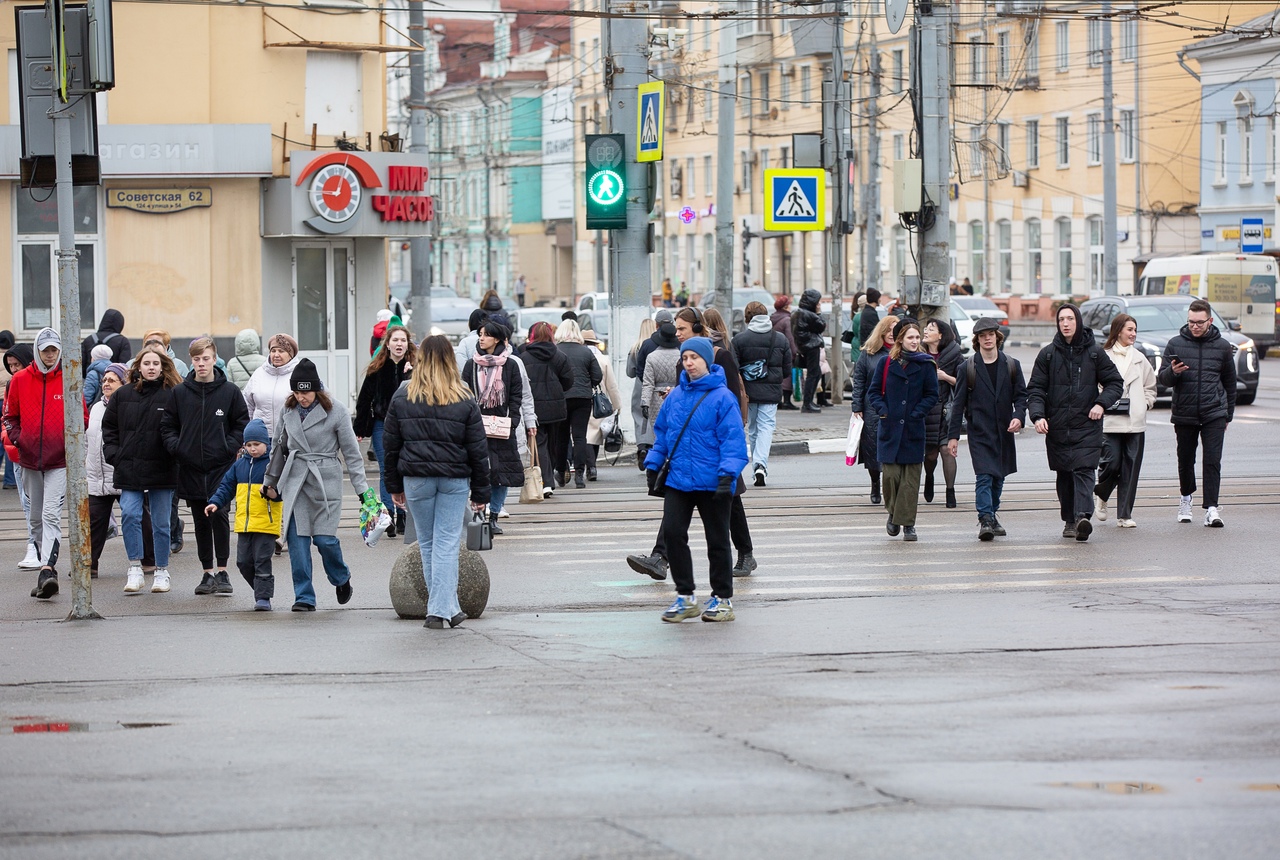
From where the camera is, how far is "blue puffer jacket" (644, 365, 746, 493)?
35.5ft

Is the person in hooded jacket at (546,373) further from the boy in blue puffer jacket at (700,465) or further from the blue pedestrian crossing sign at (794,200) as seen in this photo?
the blue pedestrian crossing sign at (794,200)

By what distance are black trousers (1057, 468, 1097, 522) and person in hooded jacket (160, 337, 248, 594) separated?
6114mm

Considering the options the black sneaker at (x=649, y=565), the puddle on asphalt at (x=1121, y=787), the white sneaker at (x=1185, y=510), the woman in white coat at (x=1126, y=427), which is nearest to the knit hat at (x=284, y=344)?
the black sneaker at (x=649, y=565)

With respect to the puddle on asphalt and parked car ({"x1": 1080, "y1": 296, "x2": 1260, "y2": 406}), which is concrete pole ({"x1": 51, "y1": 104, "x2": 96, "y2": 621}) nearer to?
the puddle on asphalt

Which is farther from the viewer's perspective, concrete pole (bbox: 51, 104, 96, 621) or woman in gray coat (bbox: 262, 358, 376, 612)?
woman in gray coat (bbox: 262, 358, 376, 612)

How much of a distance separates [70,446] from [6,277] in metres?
14.8

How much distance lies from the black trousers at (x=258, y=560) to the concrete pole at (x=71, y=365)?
→ 0.93m

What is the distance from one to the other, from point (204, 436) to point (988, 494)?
5857 millimetres

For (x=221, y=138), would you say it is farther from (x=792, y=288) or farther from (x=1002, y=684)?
(x=792, y=288)

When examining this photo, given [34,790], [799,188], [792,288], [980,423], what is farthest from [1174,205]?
[34,790]

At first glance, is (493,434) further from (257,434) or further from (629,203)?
(629,203)

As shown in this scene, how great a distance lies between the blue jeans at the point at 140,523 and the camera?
12.7 m

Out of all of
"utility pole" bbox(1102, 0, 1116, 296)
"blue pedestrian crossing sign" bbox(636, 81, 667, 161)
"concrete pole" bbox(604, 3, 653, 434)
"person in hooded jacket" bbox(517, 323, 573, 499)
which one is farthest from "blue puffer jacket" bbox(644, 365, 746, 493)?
"utility pole" bbox(1102, 0, 1116, 296)

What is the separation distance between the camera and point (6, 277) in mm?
25156
